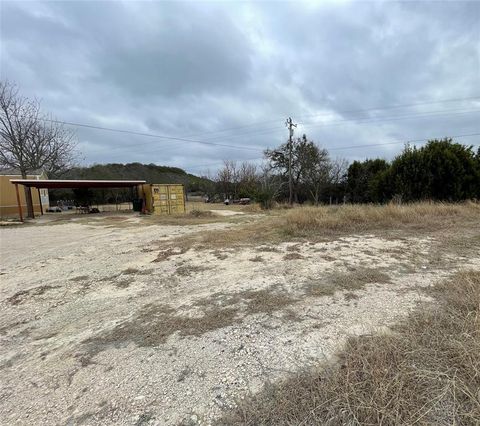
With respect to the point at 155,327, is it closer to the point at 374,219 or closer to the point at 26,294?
the point at 26,294

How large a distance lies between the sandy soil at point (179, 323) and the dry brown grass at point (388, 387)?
0.20m

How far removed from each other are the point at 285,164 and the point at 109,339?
2806cm

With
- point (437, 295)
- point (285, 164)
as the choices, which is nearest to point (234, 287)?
point (437, 295)

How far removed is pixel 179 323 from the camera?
117 inches

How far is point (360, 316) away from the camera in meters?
2.88

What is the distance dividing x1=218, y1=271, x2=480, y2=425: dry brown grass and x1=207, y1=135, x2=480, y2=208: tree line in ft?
43.8

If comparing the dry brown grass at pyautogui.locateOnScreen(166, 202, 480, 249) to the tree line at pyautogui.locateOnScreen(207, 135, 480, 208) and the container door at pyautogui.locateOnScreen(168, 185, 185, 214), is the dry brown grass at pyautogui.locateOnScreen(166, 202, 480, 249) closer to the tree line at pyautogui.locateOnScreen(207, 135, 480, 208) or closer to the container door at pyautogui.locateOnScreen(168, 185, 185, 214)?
the tree line at pyautogui.locateOnScreen(207, 135, 480, 208)

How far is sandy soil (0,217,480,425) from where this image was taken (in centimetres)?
195

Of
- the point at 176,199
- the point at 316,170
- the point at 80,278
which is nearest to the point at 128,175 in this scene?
the point at 176,199

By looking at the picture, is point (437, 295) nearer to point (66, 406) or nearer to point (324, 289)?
point (324, 289)

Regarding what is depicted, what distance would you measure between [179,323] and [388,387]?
2.08 meters

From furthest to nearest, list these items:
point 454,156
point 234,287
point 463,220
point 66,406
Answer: point 454,156, point 463,220, point 234,287, point 66,406

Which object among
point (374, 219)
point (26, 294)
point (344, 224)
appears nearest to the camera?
point (26, 294)

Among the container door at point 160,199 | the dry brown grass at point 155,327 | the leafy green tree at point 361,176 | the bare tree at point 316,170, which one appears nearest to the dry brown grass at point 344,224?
the dry brown grass at point 155,327
